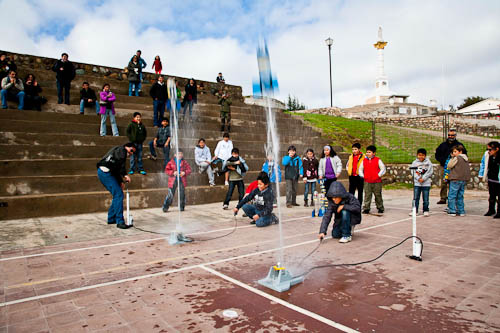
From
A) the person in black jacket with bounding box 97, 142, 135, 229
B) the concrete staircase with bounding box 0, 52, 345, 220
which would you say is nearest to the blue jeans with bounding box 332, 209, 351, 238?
the person in black jacket with bounding box 97, 142, 135, 229

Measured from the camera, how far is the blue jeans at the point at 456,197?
899 centimetres

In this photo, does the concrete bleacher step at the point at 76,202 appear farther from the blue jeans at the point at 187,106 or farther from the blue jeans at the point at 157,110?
the blue jeans at the point at 187,106

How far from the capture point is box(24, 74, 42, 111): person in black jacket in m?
12.9

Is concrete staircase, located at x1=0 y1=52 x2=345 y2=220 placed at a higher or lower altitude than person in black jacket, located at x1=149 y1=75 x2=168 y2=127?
lower

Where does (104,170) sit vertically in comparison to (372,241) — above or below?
above

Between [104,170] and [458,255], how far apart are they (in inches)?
285

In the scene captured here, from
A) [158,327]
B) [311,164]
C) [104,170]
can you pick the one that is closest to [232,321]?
[158,327]

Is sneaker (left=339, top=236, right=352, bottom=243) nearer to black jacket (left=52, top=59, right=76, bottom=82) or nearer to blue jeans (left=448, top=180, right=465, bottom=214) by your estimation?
blue jeans (left=448, top=180, right=465, bottom=214)

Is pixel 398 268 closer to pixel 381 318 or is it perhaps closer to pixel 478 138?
pixel 381 318

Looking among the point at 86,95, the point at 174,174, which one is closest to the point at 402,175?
the point at 174,174

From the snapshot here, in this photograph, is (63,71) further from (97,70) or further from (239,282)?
(239,282)

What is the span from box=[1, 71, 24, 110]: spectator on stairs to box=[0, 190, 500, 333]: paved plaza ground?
6.97m

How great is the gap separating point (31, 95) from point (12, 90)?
0.62 meters

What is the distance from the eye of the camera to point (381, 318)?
10.9ft
